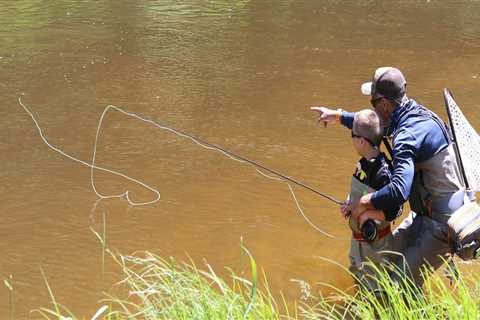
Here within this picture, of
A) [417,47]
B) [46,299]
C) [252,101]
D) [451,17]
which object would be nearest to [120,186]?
[46,299]

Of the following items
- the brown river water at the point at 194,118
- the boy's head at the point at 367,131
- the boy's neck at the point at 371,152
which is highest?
the boy's head at the point at 367,131

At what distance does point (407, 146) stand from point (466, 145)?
582 millimetres

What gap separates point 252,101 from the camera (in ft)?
30.0

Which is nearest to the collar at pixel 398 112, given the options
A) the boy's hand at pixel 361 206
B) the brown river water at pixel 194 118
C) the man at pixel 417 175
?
the man at pixel 417 175

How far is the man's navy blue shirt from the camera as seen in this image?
4.11 m

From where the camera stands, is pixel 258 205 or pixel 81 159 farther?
pixel 81 159

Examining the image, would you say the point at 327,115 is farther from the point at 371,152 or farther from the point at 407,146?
the point at 407,146

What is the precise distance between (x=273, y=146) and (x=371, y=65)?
11.6ft

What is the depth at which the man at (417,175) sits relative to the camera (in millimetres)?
4156

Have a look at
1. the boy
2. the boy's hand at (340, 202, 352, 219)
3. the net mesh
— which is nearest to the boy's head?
the boy

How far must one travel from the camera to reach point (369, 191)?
14.6 feet

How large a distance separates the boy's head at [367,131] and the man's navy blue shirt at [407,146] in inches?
4.2

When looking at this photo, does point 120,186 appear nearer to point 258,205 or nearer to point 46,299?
point 258,205

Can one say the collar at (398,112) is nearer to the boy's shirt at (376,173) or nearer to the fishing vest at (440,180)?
the fishing vest at (440,180)
